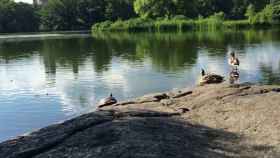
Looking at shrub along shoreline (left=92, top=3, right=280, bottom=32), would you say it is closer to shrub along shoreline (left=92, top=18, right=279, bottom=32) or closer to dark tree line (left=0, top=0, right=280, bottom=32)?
shrub along shoreline (left=92, top=18, right=279, bottom=32)

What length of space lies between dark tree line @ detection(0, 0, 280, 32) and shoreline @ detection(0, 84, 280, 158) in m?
135

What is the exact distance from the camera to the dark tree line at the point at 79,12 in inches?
6312

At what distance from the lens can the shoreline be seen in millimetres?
14609

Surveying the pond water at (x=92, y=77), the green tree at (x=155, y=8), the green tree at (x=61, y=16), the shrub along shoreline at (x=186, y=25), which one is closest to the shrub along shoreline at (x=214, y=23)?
the shrub along shoreline at (x=186, y=25)

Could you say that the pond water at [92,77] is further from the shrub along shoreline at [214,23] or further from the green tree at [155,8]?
the green tree at [155,8]

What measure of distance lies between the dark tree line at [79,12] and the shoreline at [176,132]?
135137mm

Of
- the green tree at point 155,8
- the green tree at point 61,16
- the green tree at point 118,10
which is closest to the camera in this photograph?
the green tree at point 155,8

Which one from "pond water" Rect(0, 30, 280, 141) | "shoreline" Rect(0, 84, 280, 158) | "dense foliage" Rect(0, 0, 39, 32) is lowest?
"pond water" Rect(0, 30, 280, 141)

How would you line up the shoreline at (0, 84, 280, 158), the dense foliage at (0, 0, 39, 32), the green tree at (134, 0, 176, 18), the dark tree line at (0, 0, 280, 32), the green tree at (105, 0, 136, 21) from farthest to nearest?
the dense foliage at (0, 0, 39, 32), the green tree at (105, 0, 136, 21), the dark tree line at (0, 0, 280, 32), the green tree at (134, 0, 176, 18), the shoreline at (0, 84, 280, 158)

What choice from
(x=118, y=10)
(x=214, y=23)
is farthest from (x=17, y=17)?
(x=214, y=23)

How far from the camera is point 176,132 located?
54.6ft

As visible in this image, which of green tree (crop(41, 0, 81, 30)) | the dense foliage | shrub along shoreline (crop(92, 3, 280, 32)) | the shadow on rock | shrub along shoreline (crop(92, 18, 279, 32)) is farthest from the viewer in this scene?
green tree (crop(41, 0, 81, 30))

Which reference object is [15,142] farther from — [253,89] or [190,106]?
[253,89]

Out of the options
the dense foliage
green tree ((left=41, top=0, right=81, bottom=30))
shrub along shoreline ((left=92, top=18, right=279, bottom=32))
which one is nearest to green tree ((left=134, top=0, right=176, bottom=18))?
shrub along shoreline ((left=92, top=18, right=279, bottom=32))
